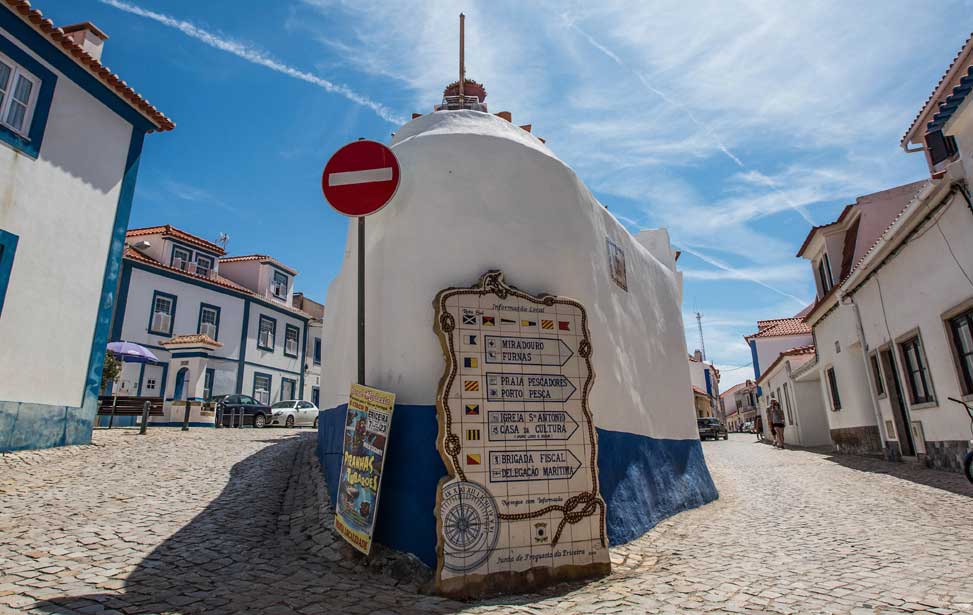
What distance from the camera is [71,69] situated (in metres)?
9.76

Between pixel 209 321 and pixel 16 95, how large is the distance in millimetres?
18047

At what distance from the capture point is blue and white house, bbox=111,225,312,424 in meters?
21.7

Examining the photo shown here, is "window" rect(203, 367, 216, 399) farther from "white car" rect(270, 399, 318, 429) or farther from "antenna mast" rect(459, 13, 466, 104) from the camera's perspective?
"antenna mast" rect(459, 13, 466, 104)

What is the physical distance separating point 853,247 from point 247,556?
1584 cm

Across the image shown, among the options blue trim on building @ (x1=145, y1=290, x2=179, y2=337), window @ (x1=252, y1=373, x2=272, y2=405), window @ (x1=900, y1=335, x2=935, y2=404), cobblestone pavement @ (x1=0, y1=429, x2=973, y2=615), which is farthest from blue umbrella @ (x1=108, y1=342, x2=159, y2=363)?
window @ (x1=900, y1=335, x2=935, y2=404)

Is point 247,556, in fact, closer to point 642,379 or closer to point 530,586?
point 530,586

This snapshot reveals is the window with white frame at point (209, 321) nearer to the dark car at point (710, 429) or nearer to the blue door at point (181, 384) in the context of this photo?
the blue door at point (181, 384)

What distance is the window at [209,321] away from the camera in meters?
25.1

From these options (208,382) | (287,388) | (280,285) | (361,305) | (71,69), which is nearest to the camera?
(361,305)

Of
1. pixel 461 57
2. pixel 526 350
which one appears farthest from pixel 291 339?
pixel 526 350

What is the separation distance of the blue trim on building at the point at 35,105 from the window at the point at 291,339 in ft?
72.3

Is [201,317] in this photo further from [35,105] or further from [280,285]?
[35,105]

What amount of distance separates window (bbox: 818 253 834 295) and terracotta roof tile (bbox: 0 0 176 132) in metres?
17.6

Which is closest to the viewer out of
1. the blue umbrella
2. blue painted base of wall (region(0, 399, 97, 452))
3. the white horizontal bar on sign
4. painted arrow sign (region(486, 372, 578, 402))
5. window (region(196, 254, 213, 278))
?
painted arrow sign (region(486, 372, 578, 402))
